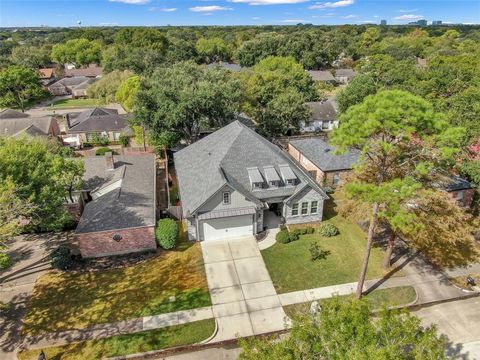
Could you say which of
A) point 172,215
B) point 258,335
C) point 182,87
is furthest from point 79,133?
point 258,335

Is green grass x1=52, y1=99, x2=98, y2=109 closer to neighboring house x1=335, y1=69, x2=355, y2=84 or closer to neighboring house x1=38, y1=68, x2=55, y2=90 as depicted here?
neighboring house x1=38, y1=68, x2=55, y2=90

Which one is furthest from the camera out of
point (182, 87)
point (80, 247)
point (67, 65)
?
point (67, 65)

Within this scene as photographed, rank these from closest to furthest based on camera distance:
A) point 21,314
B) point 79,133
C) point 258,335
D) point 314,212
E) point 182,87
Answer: point 258,335 → point 21,314 → point 314,212 → point 182,87 → point 79,133

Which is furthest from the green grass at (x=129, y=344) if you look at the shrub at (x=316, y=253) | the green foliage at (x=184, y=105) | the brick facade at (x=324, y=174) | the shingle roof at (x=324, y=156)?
the green foliage at (x=184, y=105)

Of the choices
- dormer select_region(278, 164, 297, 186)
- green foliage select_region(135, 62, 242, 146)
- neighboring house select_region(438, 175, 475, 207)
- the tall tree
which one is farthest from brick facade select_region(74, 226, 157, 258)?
neighboring house select_region(438, 175, 475, 207)

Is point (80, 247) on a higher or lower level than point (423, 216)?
lower

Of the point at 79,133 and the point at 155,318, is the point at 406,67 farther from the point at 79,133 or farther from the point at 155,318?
the point at 155,318

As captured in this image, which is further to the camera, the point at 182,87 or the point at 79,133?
the point at 79,133

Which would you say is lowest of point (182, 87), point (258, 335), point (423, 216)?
point (258, 335)
